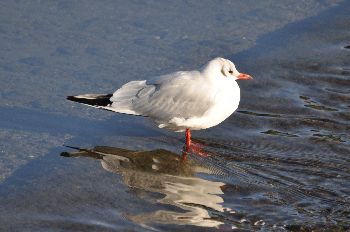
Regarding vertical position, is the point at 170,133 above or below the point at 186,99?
below

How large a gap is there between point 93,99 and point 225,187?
1320 mm

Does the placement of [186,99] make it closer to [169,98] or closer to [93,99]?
[169,98]

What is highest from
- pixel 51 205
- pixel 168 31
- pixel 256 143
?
pixel 168 31

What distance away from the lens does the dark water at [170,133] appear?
5.19 m

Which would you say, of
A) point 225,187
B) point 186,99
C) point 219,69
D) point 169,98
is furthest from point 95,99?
point 225,187

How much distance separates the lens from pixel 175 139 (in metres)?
6.54

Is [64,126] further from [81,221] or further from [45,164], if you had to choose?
[81,221]

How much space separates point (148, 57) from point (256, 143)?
182cm

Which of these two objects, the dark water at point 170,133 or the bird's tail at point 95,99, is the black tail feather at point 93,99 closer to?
the bird's tail at point 95,99

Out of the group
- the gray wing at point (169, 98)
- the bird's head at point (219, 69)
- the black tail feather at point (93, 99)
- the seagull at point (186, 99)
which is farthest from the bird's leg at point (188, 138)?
the black tail feather at point (93, 99)

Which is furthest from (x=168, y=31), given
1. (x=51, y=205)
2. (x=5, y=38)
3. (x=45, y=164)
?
(x=51, y=205)

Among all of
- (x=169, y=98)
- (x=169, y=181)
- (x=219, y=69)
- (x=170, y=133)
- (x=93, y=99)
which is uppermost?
(x=219, y=69)

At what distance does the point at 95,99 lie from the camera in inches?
250

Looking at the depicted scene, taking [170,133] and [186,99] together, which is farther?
[170,133]
